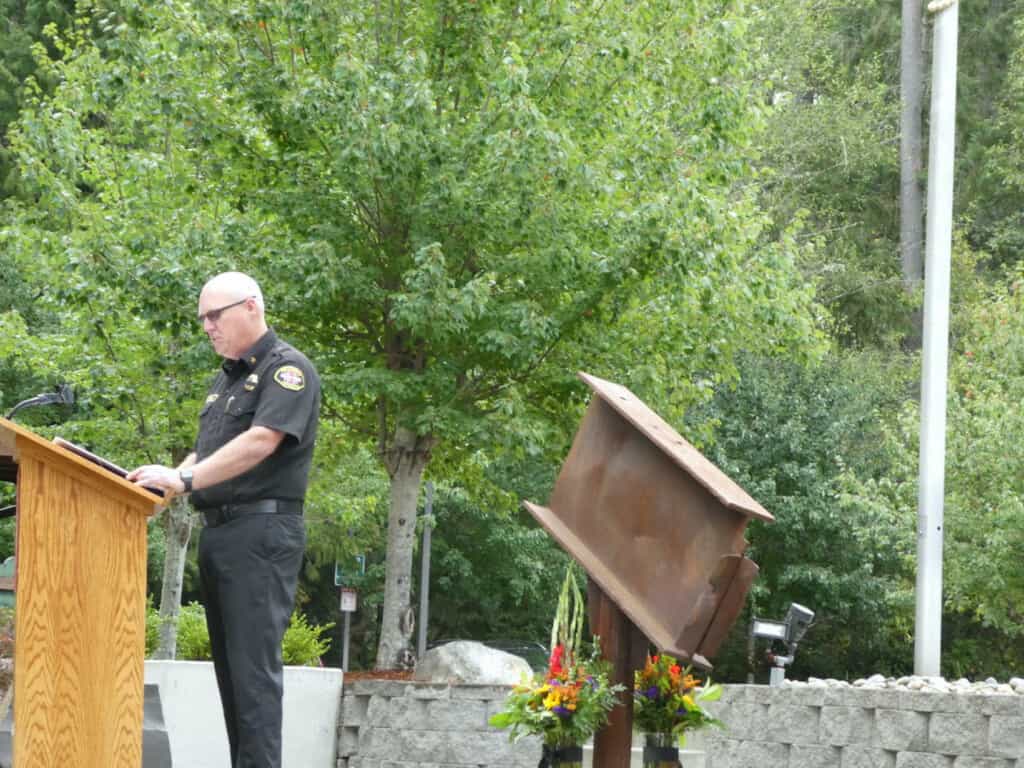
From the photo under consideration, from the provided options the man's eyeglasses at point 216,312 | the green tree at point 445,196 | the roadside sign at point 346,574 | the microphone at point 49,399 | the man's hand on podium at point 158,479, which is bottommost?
the man's hand on podium at point 158,479

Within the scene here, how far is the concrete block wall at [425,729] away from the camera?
34.8 ft

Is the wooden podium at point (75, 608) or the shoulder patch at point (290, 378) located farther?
the shoulder patch at point (290, 378)

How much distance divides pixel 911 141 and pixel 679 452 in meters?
31.1

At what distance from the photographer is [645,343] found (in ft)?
42.9

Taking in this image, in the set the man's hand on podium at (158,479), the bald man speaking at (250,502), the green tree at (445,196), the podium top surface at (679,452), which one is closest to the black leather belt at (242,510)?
the bald man speaking at (250,502)

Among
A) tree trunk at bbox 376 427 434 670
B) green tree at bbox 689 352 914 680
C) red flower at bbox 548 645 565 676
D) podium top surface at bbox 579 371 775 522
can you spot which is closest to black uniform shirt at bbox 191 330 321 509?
podium top surface at bbox 579 371 775 522

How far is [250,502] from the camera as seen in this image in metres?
5.30

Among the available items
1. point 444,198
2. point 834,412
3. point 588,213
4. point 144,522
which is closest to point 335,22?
point 444,198

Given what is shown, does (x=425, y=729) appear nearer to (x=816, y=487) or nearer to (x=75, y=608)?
(x=75, y=608)

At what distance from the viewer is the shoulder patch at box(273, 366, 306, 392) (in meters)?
5.32

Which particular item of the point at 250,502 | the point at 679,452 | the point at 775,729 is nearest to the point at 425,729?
the point at 775,729

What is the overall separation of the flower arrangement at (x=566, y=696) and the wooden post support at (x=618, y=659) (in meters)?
0.04

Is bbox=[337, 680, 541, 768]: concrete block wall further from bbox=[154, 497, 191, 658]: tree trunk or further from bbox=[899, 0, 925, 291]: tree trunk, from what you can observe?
bbox=[899, 0, 925, 291]: tree trunk

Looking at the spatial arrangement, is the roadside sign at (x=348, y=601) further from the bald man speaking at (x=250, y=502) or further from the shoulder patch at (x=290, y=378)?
the shoulder patch at (x=290, y=378)
